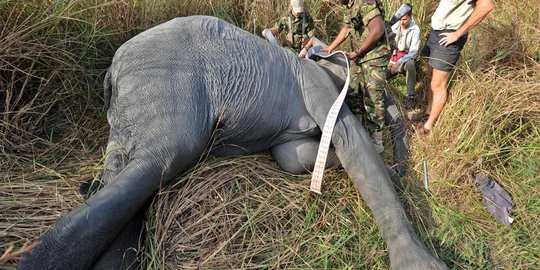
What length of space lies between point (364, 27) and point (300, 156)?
1327 mm

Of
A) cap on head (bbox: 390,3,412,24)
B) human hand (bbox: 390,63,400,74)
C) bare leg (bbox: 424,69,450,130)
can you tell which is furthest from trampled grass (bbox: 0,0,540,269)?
cap on head (bbox: 390,3,412,24)

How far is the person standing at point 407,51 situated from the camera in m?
4.18

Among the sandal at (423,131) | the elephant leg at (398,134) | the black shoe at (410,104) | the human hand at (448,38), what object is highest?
the human hand at (448,38)

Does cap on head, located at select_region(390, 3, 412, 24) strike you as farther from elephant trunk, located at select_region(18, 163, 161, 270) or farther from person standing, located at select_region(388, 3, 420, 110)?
elephant trunk, located at select_region(18, 163, 161, 270)

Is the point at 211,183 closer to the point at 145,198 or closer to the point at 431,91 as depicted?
the point at 145,198

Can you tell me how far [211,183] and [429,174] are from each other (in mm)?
1635

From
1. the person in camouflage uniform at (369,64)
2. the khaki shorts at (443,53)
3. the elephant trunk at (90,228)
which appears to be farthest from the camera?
the khaki shorts at (443,53)

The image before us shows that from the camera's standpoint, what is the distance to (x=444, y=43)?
12.1ft

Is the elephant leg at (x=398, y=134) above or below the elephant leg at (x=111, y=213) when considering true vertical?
below

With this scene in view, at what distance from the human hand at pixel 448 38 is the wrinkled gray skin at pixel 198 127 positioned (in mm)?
1216

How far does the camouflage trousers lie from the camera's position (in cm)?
340

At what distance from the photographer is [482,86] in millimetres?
3543

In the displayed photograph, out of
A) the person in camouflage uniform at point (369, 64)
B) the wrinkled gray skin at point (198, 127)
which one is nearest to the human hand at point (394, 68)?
the person in camouflage uniform at point (369, 64)

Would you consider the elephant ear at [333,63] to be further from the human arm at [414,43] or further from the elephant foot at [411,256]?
the elephant foot at [411,256]
